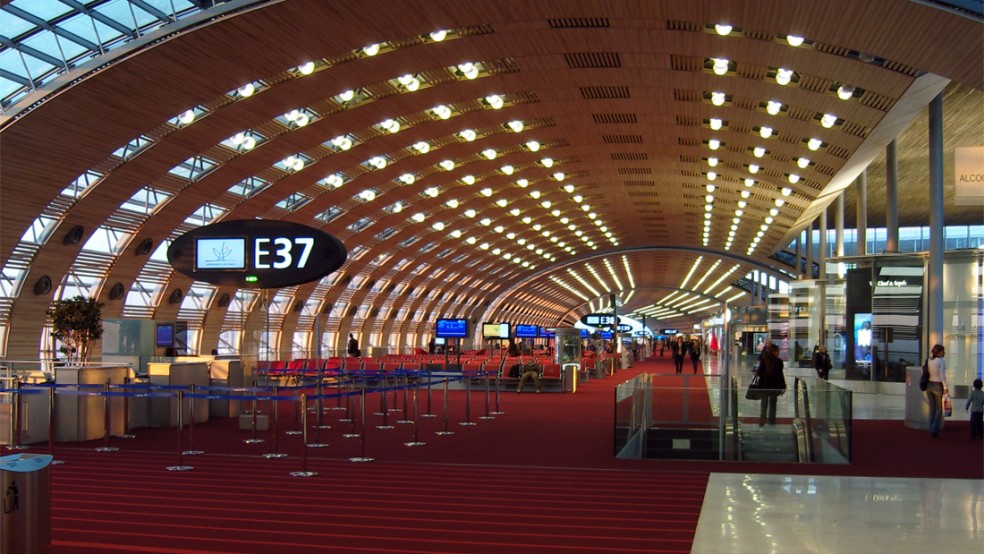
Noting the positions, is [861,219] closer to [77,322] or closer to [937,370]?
[937,370]

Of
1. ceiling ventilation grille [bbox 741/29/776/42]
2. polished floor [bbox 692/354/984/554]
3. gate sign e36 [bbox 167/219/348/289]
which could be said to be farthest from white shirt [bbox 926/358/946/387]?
gate sign e36 [bbox 167/219/348/289]

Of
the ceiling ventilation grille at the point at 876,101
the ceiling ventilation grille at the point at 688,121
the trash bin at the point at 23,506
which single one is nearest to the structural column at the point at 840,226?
the ceiling ventilation grille at the point at 688,121

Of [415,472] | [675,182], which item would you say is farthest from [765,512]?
[675,182]

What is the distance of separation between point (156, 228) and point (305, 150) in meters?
7.09

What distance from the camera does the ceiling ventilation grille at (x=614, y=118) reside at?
29.5 m

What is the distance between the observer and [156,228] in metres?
33.8

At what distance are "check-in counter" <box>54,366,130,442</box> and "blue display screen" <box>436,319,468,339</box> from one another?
18.8 metres

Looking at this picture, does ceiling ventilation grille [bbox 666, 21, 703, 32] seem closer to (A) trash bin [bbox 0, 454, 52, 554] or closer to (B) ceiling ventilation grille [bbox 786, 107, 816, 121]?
(B) ceiling ventilation grille [bbox 786, 107, 816, 121]

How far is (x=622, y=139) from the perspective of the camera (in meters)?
33.5

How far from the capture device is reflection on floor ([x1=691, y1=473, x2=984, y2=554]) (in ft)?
23.7

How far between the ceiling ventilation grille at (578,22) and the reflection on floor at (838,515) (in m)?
12.0

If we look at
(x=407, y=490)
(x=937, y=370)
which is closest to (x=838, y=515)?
(x=407, y=490)

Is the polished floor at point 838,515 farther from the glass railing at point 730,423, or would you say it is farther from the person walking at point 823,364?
the person walking at point 823,364

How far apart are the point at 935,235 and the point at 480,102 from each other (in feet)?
44.6
